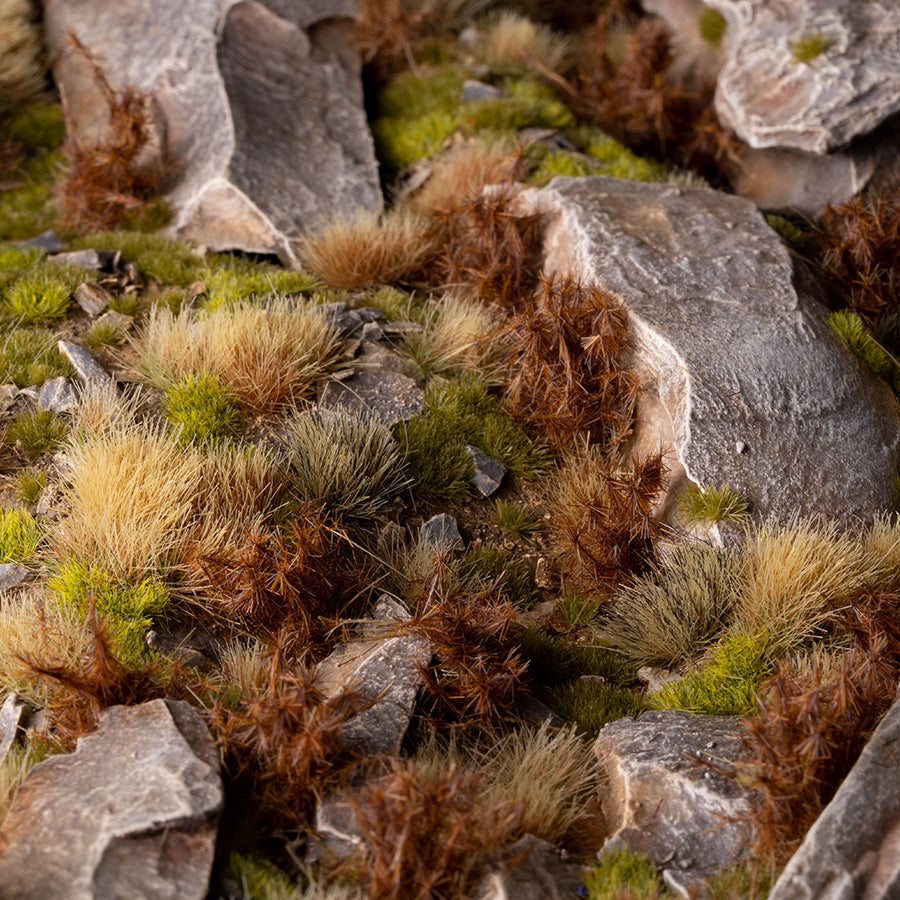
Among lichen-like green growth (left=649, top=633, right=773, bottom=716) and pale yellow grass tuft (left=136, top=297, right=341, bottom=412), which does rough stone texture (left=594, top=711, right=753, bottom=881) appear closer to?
lichen-like green growth (left=649, top=633, right=773, bottom=716)

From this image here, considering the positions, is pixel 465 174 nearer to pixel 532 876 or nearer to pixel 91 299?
pixel 91 299

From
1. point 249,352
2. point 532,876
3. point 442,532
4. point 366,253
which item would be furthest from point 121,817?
point 366,253

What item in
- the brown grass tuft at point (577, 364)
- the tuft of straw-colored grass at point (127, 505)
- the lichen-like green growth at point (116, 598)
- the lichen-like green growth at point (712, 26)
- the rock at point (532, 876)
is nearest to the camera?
the rock at point (532, 876)

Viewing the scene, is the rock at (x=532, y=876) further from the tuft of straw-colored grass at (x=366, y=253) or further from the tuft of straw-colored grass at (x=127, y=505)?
the tuft of straw-colored grass at (x=366, y=253)

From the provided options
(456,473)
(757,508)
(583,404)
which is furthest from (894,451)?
(456,473)

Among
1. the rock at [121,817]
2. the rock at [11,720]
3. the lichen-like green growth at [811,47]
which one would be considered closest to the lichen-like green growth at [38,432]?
the rock at [11,720]

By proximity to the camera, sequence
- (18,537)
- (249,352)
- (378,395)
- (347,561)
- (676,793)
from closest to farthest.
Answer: (676,793)
(18,537)
(347,561)
(249,352)
(378,395)
